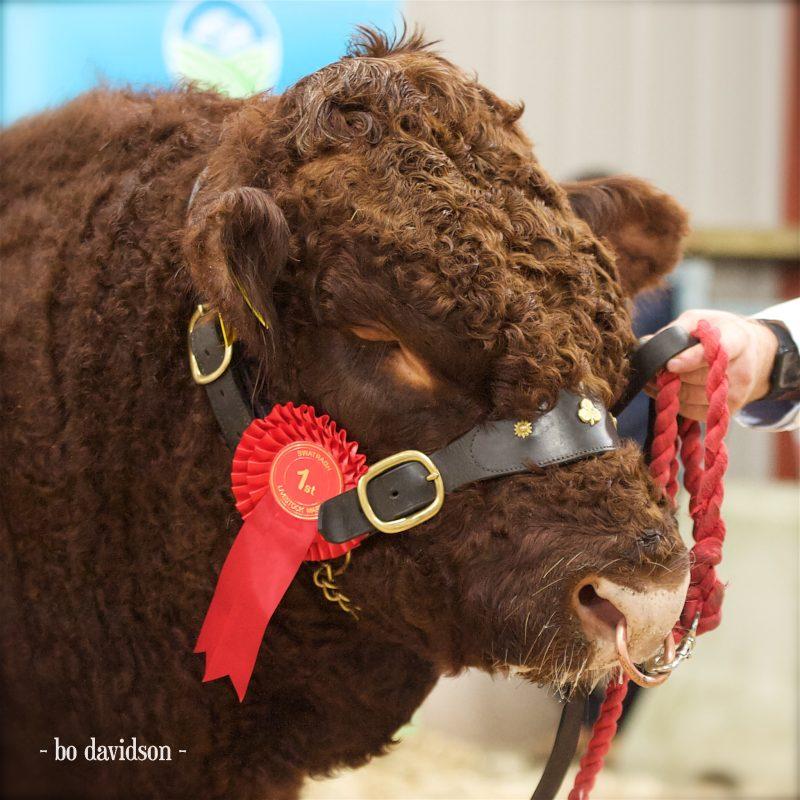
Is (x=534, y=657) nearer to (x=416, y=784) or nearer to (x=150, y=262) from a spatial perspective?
(x=150, y=262)

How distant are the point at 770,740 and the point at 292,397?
448 cm

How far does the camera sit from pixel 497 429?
1.93 meters

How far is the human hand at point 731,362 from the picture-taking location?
212 centimetres

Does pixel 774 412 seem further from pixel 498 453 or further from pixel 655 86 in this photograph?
pixel 655 86

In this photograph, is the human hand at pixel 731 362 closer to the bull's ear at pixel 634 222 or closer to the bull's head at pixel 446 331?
the bull's head at pixel 446 331

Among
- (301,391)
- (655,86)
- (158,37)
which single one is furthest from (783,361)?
(655,86)

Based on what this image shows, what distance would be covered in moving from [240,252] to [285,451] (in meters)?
0.41

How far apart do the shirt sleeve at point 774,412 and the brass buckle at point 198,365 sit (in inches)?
49.5

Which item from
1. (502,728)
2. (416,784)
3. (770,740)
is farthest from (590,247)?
(770,740)

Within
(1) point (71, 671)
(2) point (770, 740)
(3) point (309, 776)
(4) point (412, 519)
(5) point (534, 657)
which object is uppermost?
(4) point (412, 519)

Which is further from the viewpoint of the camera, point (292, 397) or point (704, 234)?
point (704, 234)

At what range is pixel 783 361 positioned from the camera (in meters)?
2.27

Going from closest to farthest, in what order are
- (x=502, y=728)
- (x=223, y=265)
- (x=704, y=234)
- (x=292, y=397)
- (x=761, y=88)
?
(x=223, y=265) < (x=292, y=397) < (x=502, y=728) < (x=704, y=234) < (x=761, y=88)

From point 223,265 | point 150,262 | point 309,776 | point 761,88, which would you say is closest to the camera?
point 223,265
